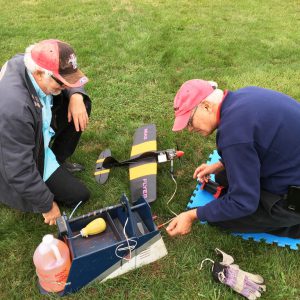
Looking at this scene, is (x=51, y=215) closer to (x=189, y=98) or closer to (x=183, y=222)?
(x=183, y=222)

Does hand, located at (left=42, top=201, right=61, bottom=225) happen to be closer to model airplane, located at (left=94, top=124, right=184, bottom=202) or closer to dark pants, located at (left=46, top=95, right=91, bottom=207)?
dark pants, located at (left=46, top=95, right=91, bottom=207)

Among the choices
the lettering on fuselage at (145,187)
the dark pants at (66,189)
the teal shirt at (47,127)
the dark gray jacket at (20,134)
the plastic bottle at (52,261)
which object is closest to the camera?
the plastic bottle at (52,261)

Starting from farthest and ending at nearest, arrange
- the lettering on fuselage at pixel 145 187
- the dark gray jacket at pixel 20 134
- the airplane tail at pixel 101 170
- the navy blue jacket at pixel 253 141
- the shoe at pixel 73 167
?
the shoe at pixel 73 167
the airplane tail at pixel 101 170
the lettering on fuselage at pixel 145 187
the dark gray jacket at pixel 20 134
the navy blue jacket at pixel 253 141

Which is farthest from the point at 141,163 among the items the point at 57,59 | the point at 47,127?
the point at 57,59

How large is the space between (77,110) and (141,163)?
0.94m

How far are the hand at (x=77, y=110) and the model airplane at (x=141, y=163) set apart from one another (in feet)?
1.89

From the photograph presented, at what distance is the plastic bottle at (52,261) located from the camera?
259 cm

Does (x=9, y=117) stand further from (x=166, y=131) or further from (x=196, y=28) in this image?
(x=196, y=28)

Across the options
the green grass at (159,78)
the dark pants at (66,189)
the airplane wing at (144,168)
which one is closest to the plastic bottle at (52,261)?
the green grass at (159,78)

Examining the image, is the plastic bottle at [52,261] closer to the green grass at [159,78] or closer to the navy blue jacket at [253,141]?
the green grass at [159,78]

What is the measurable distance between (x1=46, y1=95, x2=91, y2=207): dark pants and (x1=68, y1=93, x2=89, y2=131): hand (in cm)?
11

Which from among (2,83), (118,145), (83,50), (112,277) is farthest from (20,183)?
(83,50)

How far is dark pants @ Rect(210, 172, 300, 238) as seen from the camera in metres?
2.92

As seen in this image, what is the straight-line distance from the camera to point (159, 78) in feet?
19.6
